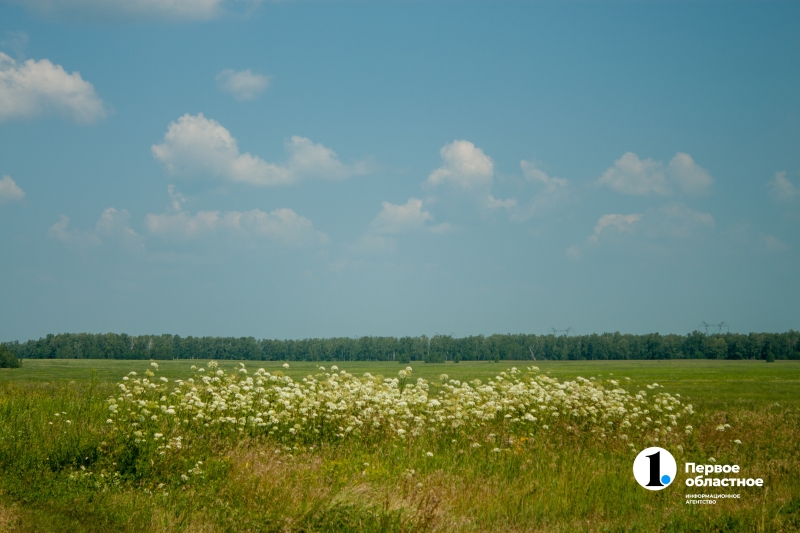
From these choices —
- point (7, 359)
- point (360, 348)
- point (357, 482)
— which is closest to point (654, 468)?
point (357, 482)

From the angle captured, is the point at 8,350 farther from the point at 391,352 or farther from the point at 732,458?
the point at 391,352

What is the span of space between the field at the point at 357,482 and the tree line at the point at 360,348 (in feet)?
487

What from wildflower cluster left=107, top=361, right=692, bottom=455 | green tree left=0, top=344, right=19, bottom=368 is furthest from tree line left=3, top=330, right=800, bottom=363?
wildflower cluster left=107, top=361, right=692, bottom=455

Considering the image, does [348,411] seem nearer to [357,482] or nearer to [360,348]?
[357,482]

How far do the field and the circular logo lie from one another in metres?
0.24

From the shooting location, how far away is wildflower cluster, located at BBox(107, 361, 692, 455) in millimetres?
12133

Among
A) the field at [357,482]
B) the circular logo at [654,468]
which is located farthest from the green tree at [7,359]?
the circular logo at [654,468]

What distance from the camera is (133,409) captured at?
11711 mm

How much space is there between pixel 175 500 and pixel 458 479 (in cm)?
458

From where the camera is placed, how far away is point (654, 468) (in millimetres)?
11992

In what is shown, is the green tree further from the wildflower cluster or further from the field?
the wildflower cluster

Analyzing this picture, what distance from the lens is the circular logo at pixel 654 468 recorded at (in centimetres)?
1126

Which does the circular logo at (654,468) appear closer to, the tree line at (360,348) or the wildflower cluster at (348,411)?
the wildflower cluster at (348,411)

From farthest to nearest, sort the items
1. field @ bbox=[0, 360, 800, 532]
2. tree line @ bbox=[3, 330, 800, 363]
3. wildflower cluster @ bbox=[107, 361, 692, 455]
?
tree line @ bbox=[3, 330, 800, 363], wildflower cluster @ bbox=[107, 361, 692, 455], field @ bbox=[0, 360, 800, 532]
